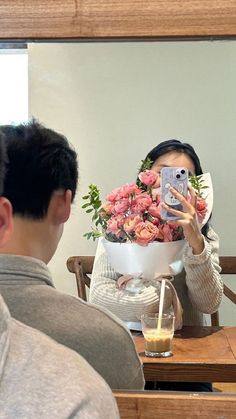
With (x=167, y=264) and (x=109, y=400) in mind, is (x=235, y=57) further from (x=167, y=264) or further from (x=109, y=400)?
(x=109, y=400)

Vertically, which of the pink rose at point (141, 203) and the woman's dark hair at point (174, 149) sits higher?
the woman's dark hair at point (174, 149)

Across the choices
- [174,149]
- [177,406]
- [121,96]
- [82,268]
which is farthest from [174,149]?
[177,406]

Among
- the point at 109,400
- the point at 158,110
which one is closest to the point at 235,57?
the point at 158,110

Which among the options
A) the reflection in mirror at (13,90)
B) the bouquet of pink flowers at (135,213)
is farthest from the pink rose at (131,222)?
the reflection in mirror at (13,90)

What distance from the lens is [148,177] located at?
850mm

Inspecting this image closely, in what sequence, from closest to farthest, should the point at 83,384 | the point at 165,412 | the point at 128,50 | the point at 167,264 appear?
the point at 83,384, the point at 165,412, the point at 128,50, the point at 167,264

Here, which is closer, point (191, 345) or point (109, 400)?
point (109, 400)

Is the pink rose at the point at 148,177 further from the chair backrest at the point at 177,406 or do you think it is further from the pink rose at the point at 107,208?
the chair backrest at the point at 177,406

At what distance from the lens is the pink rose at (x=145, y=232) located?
869 millimetres

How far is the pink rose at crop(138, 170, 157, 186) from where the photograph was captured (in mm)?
840

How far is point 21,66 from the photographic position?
2.59 feet

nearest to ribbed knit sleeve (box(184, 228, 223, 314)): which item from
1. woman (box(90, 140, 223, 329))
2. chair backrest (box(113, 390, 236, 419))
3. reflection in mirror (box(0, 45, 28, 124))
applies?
woman (box(90, 140, 223, 329))

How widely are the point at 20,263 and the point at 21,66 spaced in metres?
0.26

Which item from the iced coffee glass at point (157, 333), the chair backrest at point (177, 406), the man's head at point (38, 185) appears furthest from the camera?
the iced coffee glass at point (157, 333)
